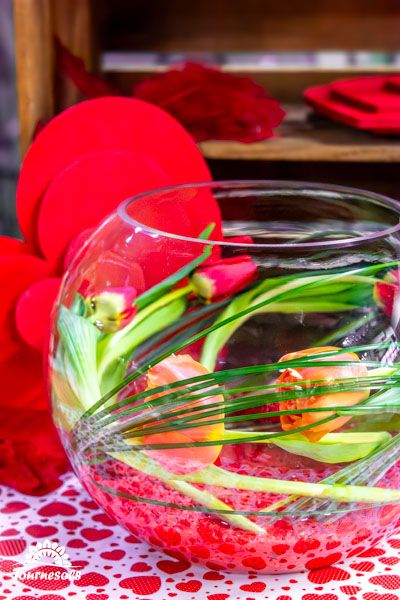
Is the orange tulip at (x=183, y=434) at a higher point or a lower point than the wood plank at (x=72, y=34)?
lower

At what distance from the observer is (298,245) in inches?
18.3

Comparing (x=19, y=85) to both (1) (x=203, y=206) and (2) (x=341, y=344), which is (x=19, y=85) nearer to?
(1) (x=203, y=206)

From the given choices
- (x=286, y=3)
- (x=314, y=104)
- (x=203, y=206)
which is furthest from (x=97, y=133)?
(x=286, y=3)

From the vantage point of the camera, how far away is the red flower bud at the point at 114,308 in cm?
50

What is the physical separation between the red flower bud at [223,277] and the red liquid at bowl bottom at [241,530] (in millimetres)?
96

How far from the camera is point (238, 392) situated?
47 centimetres

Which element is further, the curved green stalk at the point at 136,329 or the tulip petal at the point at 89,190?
the tulip petal at the point at 89,190

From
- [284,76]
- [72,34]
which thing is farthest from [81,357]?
[284,76]

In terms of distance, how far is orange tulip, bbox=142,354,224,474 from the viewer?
0.47 metres

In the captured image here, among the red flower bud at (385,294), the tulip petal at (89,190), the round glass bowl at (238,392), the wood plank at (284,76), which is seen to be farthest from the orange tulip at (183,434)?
the wood plank at (284,76)

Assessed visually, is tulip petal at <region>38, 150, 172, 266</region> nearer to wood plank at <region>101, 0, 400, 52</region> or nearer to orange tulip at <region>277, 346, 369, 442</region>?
orange tulip at <region>277, 346, 369, 442</region>

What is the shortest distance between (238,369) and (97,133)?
0.97 ft

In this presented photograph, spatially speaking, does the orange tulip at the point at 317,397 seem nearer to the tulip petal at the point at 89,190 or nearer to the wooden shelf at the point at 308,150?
the tulip petal at the point at 89,190

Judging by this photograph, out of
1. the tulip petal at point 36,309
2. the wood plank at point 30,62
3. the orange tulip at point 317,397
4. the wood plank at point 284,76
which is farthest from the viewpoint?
the wood plank at point 284,76
